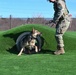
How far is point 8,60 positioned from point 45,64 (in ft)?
3.81

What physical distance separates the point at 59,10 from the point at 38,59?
1868 mm

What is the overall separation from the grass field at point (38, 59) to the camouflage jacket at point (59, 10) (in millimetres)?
1182

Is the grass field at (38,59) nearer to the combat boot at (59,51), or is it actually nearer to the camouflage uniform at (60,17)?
Result: the combat boot at (59,51)

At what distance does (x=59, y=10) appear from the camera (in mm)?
10055

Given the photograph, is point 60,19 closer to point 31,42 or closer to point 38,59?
point 31,42

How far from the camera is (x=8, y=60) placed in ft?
29.3

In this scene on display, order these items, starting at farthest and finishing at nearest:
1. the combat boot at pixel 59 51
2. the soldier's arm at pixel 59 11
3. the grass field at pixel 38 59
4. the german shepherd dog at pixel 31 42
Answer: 1. the german shepherd dog at pixel 31 42
2. the combat boot at pixel 59 51
3. the soldier's arm at pixel 59 11
4. the grass field at pixel 38 59

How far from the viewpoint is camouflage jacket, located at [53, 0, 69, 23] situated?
1003cm

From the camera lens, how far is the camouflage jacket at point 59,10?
32.9 feet

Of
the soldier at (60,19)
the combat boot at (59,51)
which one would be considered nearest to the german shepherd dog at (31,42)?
the soldier at (60,19)

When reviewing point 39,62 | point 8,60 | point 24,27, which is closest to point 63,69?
point 39,62

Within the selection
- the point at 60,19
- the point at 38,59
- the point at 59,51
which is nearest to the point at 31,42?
the point at 59,51

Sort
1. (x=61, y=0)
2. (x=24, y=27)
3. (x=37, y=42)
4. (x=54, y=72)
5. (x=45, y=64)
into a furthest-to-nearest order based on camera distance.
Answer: (x=24, y=27)
(x=37, y=42)
(x=61, y=0)
(x=45, y=64)
(x=54, y=72)

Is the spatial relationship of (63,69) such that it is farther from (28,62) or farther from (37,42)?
(37,42)
